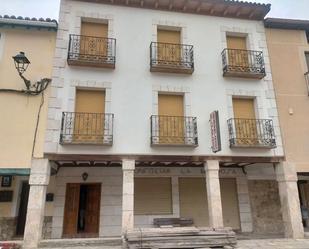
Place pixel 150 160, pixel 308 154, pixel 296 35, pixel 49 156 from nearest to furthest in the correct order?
pixel 49 156 → pixel 150 160 → pixel 308 154 → pixel 296 35

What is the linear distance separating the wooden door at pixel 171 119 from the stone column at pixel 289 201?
3740 millimetres

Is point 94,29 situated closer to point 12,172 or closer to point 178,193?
point 12,172

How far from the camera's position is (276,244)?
7711 millimetres

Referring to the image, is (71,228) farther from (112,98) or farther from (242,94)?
(242,94)

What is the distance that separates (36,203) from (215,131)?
584 cm

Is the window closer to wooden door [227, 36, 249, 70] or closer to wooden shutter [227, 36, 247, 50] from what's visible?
wooden door [227, 36, 249, 70]

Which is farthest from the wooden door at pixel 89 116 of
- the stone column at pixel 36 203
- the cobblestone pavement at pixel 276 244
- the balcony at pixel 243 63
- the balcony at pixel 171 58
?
the cobblestone pavement at pixel 276 244

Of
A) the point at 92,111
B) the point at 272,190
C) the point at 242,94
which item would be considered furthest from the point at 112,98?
the point at 272,190

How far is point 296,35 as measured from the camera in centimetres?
1062

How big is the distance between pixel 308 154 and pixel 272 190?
236 centimetres

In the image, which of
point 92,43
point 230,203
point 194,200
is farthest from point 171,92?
point 230,203

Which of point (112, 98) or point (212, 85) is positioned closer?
point (112, 98)

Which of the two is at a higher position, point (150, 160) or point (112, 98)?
point (112, 98)

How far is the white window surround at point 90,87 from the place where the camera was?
853 cm
